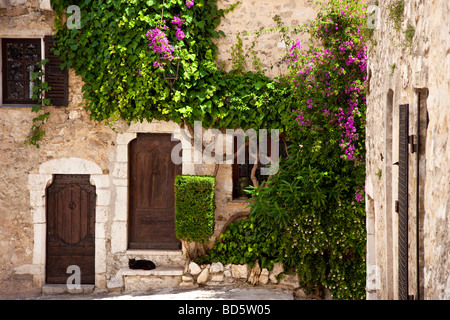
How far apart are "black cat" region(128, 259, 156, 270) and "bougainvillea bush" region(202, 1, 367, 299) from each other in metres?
1.83

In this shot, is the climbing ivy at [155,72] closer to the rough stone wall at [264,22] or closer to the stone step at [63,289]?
the rough stone wall at [264,22]

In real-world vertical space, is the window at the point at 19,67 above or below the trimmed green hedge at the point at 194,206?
above

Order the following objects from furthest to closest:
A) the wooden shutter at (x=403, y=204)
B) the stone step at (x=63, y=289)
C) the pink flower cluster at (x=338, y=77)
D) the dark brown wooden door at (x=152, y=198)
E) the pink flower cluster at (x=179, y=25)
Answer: the dark brown wooden door at (x=152, y=198) → the stone step at (x=63, y=289) → the pink flower cluster at (x=179, y=25) → the pink flower cluster at (x=338, y=77) → the wooden shutter at (x=403, y=204)

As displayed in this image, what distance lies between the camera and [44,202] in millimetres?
8508

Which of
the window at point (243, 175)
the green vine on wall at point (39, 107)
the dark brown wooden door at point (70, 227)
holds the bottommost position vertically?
the dark brown wooden door at point (70, 227)

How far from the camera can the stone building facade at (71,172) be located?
8.40m

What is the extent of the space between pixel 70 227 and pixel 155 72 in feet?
9.30

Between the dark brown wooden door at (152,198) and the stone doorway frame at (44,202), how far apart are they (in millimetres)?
432

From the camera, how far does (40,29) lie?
27.6 feet

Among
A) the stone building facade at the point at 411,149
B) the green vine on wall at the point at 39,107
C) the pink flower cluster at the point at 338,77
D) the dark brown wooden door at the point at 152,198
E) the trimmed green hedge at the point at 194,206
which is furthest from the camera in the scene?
the dark brown wooden door at the point at 152,198

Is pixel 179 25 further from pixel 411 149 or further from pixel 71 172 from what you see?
pixel 411 149

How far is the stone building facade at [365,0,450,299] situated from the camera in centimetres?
262

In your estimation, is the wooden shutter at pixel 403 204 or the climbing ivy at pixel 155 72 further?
the climbing ivy at pixel 155 72

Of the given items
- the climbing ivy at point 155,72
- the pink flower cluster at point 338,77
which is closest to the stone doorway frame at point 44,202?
the climbing ivy at point 155,72
